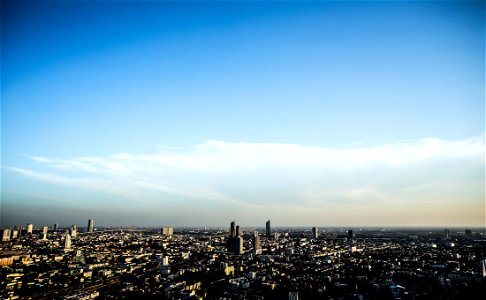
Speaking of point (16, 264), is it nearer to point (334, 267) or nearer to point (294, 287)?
point (294, 287)

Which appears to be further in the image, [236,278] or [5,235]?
[5,235]

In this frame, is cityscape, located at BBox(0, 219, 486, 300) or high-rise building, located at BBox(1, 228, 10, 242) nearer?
cityscape, located at BBox(0, 219, 486, 300)

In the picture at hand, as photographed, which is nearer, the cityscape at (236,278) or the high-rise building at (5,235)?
the cityscape at (236,278)

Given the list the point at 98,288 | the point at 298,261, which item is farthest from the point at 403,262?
the point at 98,288

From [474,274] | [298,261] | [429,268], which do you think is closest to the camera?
[474,274]

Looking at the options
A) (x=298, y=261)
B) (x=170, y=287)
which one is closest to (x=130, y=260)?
(x=170, y=287)

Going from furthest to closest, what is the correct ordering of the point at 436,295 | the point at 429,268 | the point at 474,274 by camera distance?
1. the point at 429,268
2. the point at 474,274
3. the point at 436,295

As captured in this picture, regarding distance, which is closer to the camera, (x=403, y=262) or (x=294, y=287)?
(x=294, y=287)

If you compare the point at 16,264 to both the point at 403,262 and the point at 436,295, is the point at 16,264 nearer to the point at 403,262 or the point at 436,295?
the point at 436,295

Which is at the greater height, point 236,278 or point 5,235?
point 5,235
